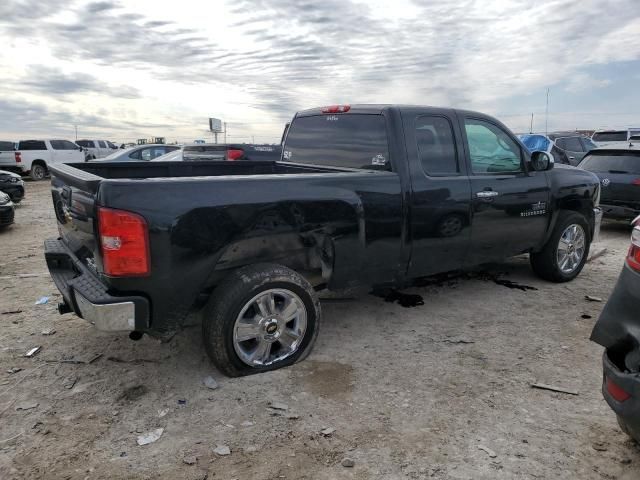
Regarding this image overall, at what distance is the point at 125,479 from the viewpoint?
2502mm

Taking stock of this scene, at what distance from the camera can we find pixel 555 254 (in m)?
5.56

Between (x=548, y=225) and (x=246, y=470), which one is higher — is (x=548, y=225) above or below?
above

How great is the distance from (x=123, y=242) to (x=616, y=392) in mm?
2671

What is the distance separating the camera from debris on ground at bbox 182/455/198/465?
2629mm

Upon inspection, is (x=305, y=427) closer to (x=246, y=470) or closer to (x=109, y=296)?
(x=246, y=470)

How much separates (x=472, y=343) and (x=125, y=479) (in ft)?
9.14

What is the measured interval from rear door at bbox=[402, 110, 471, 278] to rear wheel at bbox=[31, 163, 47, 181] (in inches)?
891

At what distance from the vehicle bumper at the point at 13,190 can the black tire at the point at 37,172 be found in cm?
1169

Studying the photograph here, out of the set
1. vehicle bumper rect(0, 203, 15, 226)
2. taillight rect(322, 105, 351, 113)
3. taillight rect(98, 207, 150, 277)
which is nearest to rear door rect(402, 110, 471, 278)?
taillight rect(322, 105, 351, 113)

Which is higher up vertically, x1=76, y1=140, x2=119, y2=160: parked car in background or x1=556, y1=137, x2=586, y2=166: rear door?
x1=556, y1=137, x2=586, y2=166: rear door

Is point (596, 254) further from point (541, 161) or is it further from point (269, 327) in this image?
point (269, 327)

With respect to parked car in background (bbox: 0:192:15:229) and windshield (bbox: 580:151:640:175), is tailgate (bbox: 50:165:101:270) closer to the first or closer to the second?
parked car in background (bbox: 0:192:15:229)

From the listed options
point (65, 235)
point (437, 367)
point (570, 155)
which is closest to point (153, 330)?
point (65, 235)

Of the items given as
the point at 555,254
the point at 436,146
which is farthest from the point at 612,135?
the point at 436,146
